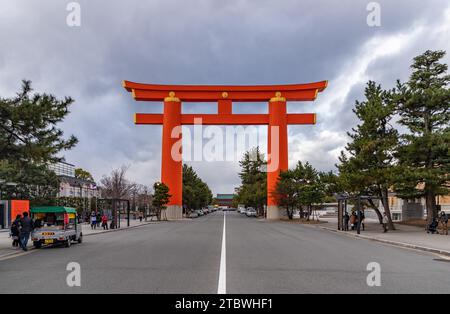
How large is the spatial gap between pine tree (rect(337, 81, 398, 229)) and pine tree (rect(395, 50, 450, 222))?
2.87 ft

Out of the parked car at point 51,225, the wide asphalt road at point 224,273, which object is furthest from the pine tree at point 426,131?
the parked car at point 51,225

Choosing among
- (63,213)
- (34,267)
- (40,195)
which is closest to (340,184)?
(63,213)

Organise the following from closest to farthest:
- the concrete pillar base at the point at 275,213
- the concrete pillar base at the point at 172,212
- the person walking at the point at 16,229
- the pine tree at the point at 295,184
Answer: the person walking at the point at 16,229
the pine tree at the point at 295,184
the concrete pillar base at the point at 275,213
the concrete pillar base at the point at 172,212

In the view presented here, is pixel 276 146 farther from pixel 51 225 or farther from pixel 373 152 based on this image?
pixel 51 225

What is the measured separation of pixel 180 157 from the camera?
62.4 metres

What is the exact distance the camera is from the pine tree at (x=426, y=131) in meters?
29.3

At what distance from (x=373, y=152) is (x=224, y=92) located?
88.3 ft

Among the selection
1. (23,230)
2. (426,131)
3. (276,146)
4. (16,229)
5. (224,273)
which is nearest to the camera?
(224,273)

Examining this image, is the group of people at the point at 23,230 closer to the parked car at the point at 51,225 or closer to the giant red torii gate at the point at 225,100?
the parked car at the point at 51,225

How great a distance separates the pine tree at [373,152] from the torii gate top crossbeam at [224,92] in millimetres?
22587

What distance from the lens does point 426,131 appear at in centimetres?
3097

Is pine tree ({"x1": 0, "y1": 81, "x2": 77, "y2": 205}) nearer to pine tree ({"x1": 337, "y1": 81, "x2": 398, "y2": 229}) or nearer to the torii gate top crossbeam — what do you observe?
pine tree ({"x1": 337, "y1": 81, "x2": 398, "y2": 229})

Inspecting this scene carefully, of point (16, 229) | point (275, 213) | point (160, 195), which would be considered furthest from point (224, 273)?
point (275, 213)
